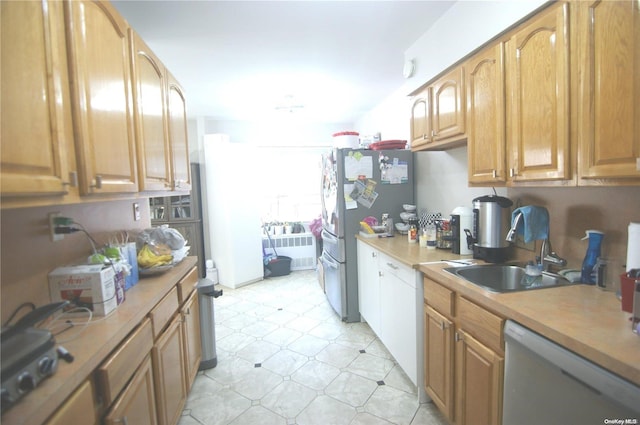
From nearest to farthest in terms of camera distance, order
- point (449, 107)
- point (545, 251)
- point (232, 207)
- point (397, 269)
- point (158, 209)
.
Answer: point (545, 251)
point (449, 107)
point (397, 269)
point (232, 207)
point (158, 209)

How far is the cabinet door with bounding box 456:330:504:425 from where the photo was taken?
4.09ft

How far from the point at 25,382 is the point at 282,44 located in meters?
2.36

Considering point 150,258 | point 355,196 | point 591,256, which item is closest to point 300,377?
point 150,258

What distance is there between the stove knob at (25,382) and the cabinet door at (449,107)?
84.9 inches

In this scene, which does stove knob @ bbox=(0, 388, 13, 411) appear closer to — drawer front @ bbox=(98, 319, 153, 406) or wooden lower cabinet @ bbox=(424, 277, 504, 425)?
drawer front @ bbox=(98, 319, 153, 406)

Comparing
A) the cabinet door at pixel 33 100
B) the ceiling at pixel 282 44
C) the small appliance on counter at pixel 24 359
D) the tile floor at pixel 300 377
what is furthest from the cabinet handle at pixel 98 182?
the tile floor at pixel 300 377

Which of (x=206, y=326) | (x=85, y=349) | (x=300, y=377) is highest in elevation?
(x=85, y=349)

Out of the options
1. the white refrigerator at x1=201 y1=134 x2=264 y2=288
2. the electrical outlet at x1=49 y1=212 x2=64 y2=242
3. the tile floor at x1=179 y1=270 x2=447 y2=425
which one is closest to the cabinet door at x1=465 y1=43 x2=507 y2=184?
the tile floor at x1=179 y1=270 x2=447 y2=425

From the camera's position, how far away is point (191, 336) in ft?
6.69

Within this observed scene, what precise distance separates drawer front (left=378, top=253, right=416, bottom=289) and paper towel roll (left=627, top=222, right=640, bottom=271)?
94 centimetres

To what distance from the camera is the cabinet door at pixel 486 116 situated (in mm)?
1556

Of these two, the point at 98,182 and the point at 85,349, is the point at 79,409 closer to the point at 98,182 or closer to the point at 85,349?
the point at 85,349

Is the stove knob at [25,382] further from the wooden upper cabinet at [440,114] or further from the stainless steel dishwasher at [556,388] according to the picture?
the wooden upper cabinet at [440,114]

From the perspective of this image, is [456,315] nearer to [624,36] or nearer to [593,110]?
[593,110]
